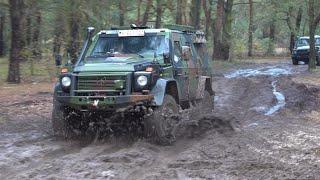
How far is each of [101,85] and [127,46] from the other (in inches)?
66.2

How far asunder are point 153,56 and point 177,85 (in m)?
0.76

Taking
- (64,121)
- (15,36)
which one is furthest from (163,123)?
(15,36)

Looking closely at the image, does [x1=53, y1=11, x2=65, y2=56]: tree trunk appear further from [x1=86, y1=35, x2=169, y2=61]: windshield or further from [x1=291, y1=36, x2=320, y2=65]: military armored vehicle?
[x1=291, y1=36, x2=320, y2=65]: military armored vehicle

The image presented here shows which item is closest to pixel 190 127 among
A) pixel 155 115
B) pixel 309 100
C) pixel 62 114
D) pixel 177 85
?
pixel 177 85

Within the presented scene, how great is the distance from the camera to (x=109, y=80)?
34.5 feet

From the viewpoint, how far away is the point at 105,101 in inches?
407

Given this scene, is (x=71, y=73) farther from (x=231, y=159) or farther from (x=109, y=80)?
(x=231, y=159)

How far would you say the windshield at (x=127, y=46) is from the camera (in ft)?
38.5

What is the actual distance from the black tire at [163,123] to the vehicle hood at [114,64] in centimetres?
80

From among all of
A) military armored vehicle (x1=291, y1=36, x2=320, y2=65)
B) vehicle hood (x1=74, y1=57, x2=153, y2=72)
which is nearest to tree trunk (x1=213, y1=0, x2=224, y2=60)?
military armored vehicle (x1=291, y1=36, x2=320, y2=65)

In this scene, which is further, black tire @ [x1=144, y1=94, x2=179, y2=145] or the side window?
the side window

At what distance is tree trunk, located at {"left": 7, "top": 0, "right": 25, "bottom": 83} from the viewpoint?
23.1 m

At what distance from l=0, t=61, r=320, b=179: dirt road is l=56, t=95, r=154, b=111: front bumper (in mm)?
688

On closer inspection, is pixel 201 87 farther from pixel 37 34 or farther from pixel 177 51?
pixel 37 34
